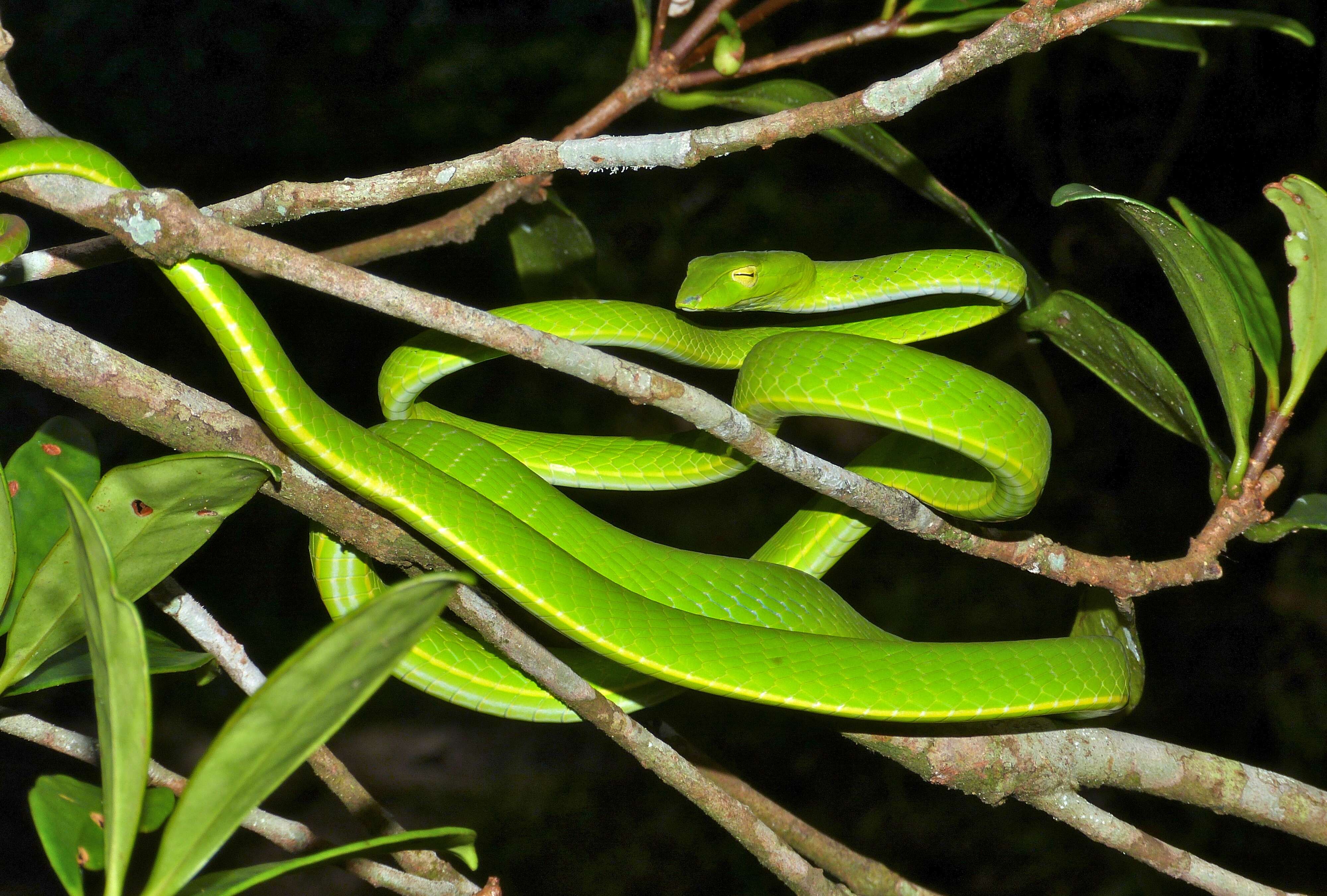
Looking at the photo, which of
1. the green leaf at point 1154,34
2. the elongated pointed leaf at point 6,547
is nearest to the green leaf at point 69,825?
the elongated pointed leaf at point 6,547

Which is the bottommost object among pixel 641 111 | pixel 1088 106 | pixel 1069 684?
pixel 1069 684

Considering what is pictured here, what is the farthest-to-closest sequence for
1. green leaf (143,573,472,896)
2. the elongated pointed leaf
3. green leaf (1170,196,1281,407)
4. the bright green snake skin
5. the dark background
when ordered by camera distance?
1. the dark background
2. green leaf (1170,196,1281,407)
3. the bright green snake skin
4. the elongated pointed leaf
5. green leaf (143,573,472,896)

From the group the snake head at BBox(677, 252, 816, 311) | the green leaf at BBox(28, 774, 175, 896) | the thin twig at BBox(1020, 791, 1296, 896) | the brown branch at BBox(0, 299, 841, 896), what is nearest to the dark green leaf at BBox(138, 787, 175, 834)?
the green leaf at BBox(28, 774, 175, 896)

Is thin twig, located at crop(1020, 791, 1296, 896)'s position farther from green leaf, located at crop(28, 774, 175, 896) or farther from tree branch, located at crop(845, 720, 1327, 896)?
green leaf, located at crop(28, 774, 175, 896)

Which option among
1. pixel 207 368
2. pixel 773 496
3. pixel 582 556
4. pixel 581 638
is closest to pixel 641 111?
pixel 773 496

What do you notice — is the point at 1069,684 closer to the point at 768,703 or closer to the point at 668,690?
the point at 768,703

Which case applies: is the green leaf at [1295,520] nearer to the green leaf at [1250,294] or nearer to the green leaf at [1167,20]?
the green leaf at [1250,294]
